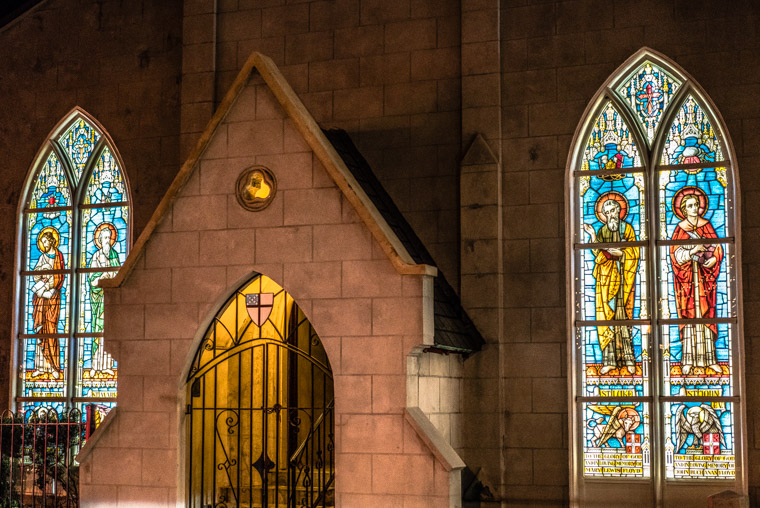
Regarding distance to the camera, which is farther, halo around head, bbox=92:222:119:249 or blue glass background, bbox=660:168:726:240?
halo around head, bbox=92:222:119:249

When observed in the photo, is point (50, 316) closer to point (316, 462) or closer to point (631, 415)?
point (316, 462)

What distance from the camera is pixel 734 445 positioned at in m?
11.2

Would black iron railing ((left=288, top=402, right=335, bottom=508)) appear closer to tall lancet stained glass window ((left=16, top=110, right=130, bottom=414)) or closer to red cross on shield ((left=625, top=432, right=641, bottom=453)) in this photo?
red cross on shield ((left=625, top=432, right=641, bottom=453))

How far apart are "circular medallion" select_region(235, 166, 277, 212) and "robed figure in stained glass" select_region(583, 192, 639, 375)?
3.78 metres

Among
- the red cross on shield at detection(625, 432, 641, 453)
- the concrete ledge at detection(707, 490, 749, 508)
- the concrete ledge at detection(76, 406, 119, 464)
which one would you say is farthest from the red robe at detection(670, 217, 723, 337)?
the concrete ledge at detection(76, 406, 119, 464)

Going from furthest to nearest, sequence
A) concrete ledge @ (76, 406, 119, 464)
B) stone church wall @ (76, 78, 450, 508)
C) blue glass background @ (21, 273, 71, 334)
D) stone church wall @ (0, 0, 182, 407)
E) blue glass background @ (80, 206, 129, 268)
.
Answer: blue glass background @ (21, 273, 71, 334), blue glass background @ (80, 206, 129, 268), stone church wall @ (0, 0, 182, 407), concrete ledge @ (76, 406, 119, 464), stone church wall @ (76, 78, 450, 508)

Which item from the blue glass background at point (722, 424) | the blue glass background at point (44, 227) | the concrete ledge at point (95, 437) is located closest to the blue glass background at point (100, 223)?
the blue glass background at point (44, 227)

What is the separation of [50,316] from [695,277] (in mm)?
8582

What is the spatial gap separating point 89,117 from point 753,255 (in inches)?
351

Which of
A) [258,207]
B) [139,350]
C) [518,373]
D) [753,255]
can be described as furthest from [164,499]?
[753,255]

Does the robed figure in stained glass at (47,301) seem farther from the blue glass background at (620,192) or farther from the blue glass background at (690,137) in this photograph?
the blue glass background at (690,137)

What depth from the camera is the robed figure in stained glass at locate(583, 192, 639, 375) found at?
11.8 m

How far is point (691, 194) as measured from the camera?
1176cm

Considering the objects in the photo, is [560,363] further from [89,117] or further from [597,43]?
[89,117]
